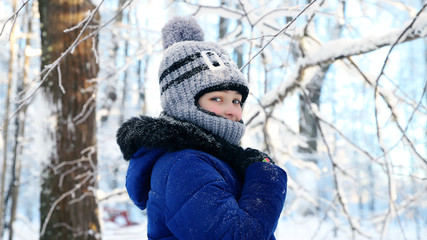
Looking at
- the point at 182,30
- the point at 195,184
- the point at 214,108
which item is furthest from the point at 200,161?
the point at 182,30

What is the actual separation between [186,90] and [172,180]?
14.1 inches

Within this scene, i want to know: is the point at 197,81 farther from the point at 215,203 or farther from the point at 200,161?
the point at 215,203

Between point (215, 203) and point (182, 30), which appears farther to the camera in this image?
point (182, 30)

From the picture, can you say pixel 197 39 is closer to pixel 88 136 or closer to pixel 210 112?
pixel 210 112

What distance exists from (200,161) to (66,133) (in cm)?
234

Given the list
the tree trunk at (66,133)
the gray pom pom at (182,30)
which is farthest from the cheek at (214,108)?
the tree trunk at (66,133)

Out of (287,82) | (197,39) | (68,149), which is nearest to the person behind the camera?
(197,39)

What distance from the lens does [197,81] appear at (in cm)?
126

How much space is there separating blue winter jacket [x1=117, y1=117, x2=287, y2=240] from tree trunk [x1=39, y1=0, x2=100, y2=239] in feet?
6.29

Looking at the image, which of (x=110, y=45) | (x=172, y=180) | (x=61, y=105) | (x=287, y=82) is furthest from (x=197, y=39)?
(x=110, y=45)

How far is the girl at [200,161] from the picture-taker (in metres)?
1.01

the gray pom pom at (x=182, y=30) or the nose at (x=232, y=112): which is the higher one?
the gray pom pom at (x=182, y=30)

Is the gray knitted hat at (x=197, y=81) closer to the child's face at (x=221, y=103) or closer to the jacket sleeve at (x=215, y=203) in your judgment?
the child's face at (x=221, y=103)

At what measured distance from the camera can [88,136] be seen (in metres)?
3.19
